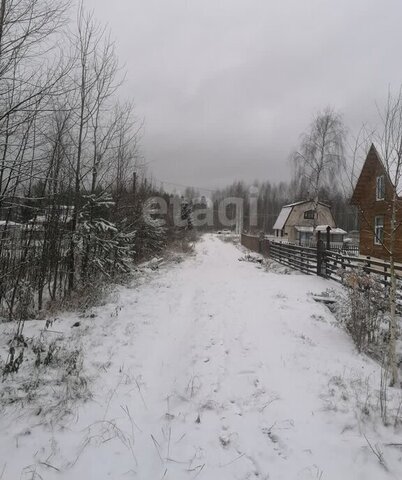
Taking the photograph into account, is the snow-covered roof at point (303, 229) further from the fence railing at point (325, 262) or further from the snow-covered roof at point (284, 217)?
the fence railing at point (325, 262)

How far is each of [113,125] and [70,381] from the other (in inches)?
295

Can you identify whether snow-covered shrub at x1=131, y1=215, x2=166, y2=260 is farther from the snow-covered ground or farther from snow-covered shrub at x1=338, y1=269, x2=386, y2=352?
snow-covered shrub at x1=338, y1=269, x2=386, y2=352

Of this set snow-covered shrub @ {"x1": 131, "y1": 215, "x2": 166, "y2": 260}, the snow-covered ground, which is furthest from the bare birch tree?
the snow-covered ground

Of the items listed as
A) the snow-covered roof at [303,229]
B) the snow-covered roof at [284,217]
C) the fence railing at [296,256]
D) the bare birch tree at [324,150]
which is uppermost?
the bare birch tree at [324,150]

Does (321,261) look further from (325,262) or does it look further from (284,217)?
(284,217)

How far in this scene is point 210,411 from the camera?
3273 millimetres

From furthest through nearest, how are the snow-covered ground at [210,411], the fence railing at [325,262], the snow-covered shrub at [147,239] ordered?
the snow-covered shrub at [147,239], the fence railing at [325,262], the snow-covered ground at [210,411]

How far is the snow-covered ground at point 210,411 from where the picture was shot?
8.29 feet

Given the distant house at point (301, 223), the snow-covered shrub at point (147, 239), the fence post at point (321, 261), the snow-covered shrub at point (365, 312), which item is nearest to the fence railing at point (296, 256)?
the fence post at point (321, 261)

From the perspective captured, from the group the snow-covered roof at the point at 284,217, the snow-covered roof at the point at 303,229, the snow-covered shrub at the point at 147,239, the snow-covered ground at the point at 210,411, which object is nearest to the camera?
the snow-covered ground at the point at 210,411

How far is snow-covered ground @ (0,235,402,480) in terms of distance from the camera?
2.53 m

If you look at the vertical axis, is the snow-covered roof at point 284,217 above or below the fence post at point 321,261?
above

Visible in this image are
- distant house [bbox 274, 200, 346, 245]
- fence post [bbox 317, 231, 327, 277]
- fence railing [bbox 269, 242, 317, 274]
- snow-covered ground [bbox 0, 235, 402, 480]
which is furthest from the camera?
distant house [bbox 274, 200, 346, 245]

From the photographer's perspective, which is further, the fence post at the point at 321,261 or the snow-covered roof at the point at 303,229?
the snow-covered roof at the point at 303,229
